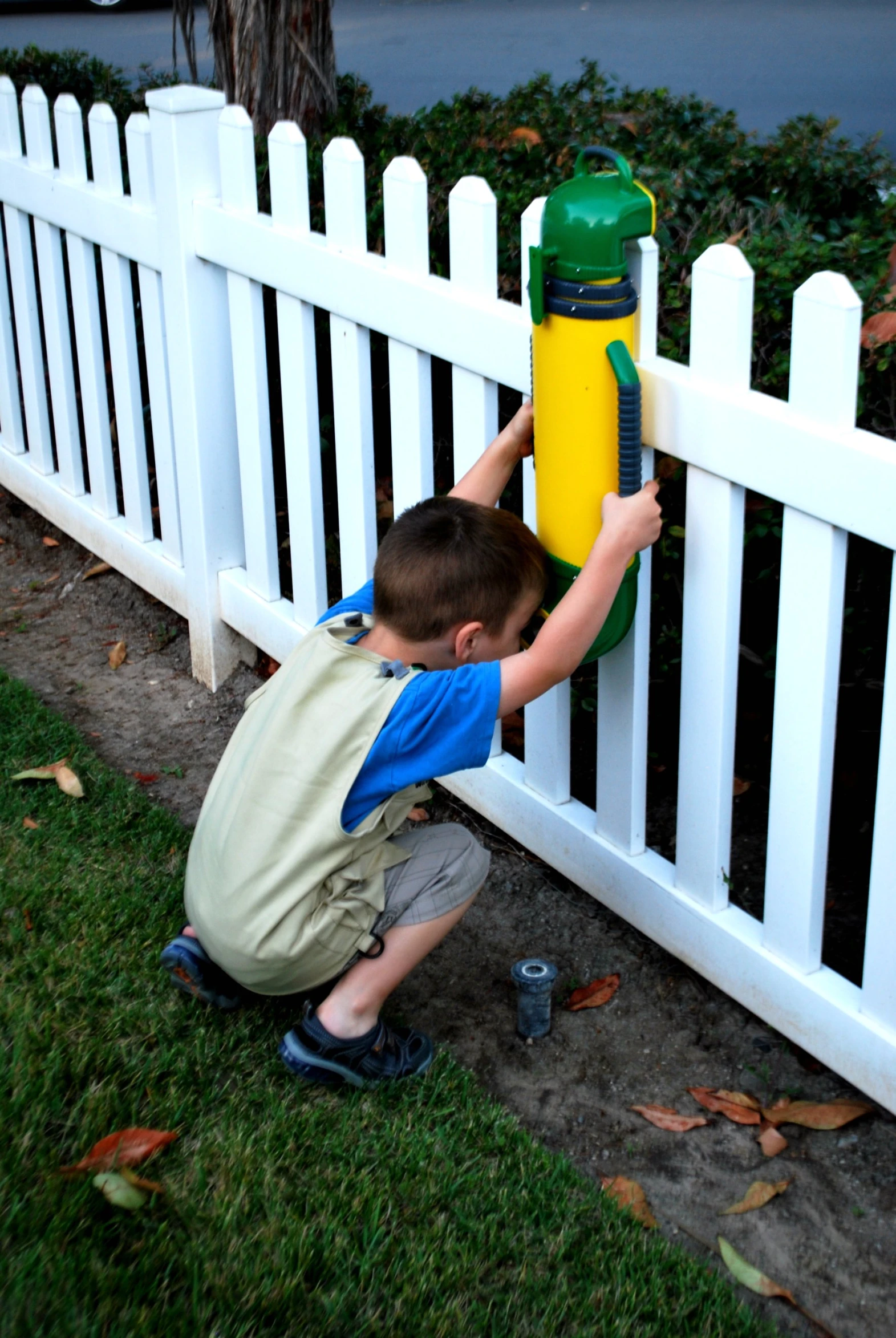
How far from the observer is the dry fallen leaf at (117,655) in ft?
13.4

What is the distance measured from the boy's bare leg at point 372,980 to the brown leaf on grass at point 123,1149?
1.07 feet

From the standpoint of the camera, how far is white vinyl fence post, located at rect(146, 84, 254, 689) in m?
3.37

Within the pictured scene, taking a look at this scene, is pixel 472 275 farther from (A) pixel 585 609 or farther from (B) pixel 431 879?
(B) pixel 431 879

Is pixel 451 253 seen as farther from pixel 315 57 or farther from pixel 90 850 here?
pixel 315 57

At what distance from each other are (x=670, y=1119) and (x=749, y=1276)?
0.35 metres

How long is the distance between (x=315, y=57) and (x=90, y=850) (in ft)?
9.22

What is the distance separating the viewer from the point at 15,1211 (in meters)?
1.95

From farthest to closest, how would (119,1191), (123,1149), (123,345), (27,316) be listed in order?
(27,316) < (123,345) < (123,1149) < (119,1191)

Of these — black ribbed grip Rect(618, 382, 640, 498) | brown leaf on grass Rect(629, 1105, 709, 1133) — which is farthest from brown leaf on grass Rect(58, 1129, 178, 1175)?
black ribbed grip Rect(618, 382, 640, 498)

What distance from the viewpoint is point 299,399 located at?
3.31 metres

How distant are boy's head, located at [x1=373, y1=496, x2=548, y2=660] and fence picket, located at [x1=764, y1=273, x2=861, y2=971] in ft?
1.45

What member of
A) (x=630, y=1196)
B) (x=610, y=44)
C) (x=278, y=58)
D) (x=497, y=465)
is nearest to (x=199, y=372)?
(x=497, y=465)

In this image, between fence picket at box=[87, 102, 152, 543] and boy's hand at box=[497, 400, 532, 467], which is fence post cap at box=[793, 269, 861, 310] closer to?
boy's hand at box=[497, 400, 532, 467]

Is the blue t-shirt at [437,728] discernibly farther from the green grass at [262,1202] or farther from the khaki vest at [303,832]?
the green grass at [262,1202]
